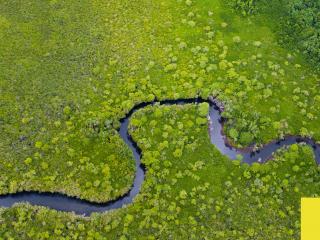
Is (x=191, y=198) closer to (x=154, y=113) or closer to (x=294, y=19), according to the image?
(x=154, y=113)

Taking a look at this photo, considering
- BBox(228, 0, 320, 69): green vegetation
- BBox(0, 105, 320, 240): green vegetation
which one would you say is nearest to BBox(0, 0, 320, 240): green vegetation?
BBox(0, 105, 320, 240): green vegetation

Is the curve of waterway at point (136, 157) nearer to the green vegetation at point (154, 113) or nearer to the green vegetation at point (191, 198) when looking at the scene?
the green vegetation at point (154, 113)

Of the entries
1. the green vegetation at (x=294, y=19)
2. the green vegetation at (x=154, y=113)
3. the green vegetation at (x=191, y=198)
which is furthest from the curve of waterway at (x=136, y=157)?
the green vegetation at (x=294, y=19)

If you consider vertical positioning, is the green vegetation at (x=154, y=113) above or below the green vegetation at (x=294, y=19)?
below

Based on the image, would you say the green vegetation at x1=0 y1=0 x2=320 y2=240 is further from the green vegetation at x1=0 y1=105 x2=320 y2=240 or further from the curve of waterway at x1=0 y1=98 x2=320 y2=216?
the curve of waterway at x1=0 y1=98 x2=320 y2=216

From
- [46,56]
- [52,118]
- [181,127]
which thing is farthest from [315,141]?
[46,56]

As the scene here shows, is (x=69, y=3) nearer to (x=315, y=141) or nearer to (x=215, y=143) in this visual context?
(x=215, y=143)

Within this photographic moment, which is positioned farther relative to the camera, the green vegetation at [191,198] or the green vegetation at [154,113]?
the green vegetation at [154,113]
